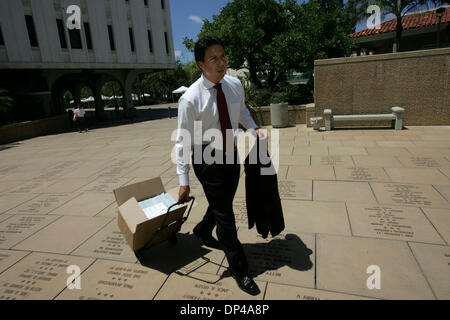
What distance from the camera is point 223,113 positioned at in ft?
8.86

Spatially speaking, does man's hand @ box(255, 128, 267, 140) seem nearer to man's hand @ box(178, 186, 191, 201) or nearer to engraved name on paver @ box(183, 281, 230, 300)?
man's hand @ box(178, 186, 191, 201)

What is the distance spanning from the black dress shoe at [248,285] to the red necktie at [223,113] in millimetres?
1176

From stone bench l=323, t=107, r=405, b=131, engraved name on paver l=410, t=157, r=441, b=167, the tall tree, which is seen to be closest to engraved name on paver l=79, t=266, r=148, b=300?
engraved name on paver l=410, t=157, r=441, b=167

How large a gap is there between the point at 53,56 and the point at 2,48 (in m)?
2.84

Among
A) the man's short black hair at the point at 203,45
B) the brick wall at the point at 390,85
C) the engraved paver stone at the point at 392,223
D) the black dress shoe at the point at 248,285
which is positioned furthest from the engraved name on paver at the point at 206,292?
the brick wall at the point at 390,85

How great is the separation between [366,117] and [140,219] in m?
8.94

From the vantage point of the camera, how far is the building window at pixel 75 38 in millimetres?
20827

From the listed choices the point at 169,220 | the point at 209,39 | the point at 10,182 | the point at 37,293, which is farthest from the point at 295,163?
the point at 10,182

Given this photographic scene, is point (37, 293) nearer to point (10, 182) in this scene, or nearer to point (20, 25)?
point (10, 182)

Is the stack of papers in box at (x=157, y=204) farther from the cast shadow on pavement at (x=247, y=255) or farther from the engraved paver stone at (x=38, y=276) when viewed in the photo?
the engraved paver stone at (x=38, y=276)

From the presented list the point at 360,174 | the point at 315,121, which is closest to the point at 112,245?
the point at 360,174

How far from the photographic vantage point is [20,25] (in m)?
18.3

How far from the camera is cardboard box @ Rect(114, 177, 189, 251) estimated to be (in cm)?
292

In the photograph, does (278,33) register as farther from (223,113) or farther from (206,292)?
(206,292)
